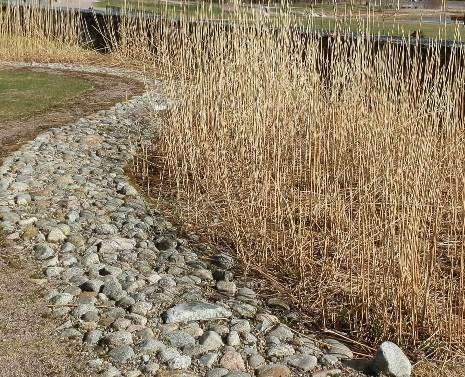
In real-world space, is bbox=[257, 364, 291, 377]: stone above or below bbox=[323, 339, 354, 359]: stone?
above

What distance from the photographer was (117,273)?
117 inches

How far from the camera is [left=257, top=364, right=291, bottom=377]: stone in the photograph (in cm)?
228

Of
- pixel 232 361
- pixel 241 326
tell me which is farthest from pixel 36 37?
pixel 232 361

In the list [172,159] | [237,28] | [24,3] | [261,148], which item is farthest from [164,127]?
[24,3]

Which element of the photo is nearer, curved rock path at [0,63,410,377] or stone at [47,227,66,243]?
curved rock path at [0,63,410,377]

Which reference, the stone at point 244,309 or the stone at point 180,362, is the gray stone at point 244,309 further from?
the stone at point 180,362

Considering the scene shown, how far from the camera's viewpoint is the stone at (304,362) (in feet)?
7.66

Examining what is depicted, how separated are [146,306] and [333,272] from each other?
0.80 meters

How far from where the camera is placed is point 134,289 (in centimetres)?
283

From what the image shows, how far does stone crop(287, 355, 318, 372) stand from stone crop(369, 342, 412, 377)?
0.65ft

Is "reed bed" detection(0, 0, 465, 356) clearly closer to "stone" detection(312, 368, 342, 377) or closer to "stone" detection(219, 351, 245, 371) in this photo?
"stone" detection(312, 368, 342, 377)

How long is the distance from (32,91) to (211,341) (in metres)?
5.13

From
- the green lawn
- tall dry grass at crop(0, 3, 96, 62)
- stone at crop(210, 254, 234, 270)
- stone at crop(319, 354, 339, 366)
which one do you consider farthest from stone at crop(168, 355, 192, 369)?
tall dry grass at crop(0, 3, 96, 62)

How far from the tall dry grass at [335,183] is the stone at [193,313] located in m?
0.37
